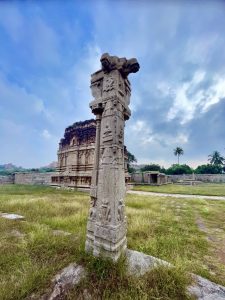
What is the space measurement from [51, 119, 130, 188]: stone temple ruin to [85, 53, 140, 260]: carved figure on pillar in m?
14.3

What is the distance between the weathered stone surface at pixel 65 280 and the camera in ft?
7.09

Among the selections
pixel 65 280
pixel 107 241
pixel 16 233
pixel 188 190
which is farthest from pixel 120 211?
pixel 188 190

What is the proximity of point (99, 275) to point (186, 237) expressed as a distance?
124 inches

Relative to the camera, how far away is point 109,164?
2947 mm

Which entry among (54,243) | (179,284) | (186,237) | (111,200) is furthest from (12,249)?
(186,237)

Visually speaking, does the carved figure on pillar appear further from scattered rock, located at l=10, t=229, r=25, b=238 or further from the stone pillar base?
scattered rock, located at l=10, t=229, r=25, b=238

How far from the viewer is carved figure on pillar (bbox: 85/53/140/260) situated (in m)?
2.85

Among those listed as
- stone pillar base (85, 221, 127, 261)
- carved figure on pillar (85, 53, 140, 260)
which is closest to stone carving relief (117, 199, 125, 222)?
carved figure on pillar (85, 53, 140, 260)

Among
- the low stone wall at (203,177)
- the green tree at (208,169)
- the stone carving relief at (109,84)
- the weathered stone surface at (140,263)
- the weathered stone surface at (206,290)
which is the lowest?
the weathered stone surface at (206,290)

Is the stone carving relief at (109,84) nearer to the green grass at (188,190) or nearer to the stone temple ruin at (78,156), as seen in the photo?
the stone temple ruin at (78,156)

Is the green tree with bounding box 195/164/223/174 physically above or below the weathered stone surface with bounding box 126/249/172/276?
above

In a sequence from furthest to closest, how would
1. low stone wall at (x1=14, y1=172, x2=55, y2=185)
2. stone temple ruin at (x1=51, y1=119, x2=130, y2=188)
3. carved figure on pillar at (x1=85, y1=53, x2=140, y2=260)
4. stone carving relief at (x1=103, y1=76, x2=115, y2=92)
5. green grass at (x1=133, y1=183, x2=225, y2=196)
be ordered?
low stone wall at (x1=14, y1=172, x2=55, y2=185) < stone temple ruin at (x1=51, y1=119, x2=130, y2=188) < green grass at (x1=133, y1=183, x2=225, y2=196) < stone carving relief at (x1=103, y1=76, x2=115, y2=92) < carved figure on pillar at (x1=85, y1=53, x2=140, y2=260)

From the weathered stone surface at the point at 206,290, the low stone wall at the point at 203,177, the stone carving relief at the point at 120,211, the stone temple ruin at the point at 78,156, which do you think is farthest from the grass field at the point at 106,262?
the low stone wall at the point at 203,177

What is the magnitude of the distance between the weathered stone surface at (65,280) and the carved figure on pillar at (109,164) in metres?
0.43
